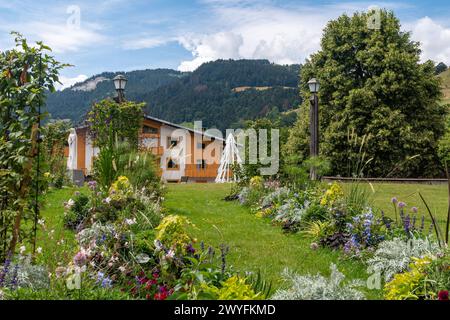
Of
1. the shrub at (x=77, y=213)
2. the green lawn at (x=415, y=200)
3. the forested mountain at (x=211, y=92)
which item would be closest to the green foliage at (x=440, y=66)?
the forested mountain at (x=211, y=92)

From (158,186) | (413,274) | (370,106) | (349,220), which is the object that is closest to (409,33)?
(370,106)

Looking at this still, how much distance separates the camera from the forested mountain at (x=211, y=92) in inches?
1350

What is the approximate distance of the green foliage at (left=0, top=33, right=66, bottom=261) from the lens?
3.48 meters

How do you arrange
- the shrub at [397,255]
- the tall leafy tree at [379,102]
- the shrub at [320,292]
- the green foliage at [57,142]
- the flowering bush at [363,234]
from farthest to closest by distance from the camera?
1. the tall leafy tree at [379,102]
2. the green foliage at [57,142]
3. the flowering bush at [363,234]
4. the shrub at [397,255]
5. the shrub at [320,292]

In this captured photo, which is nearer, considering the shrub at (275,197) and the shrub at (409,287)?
the shrub at (409,287)

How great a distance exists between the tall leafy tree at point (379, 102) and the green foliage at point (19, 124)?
621 inches

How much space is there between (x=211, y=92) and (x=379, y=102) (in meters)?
18.6

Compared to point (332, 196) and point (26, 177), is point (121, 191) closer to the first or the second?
point (26, 177)

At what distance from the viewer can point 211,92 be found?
117 ft

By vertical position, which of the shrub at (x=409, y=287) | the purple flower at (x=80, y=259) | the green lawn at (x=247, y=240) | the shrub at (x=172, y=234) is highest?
the shrub at (x=172, y=234)

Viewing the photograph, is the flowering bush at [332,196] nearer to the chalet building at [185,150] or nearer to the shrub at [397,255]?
the shrub at [397,255]

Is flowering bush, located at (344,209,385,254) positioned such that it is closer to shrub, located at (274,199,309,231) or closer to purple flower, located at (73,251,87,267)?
shrub, located at (274,199,309,231)

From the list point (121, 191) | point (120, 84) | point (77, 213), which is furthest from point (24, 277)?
point (120, 84)

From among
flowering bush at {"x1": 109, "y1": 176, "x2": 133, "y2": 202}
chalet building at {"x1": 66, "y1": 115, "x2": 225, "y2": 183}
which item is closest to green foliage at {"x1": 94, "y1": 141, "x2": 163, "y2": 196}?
flowering bush at {"x1": 109, "y1": 176, "x2": 133, "y2": 202}
